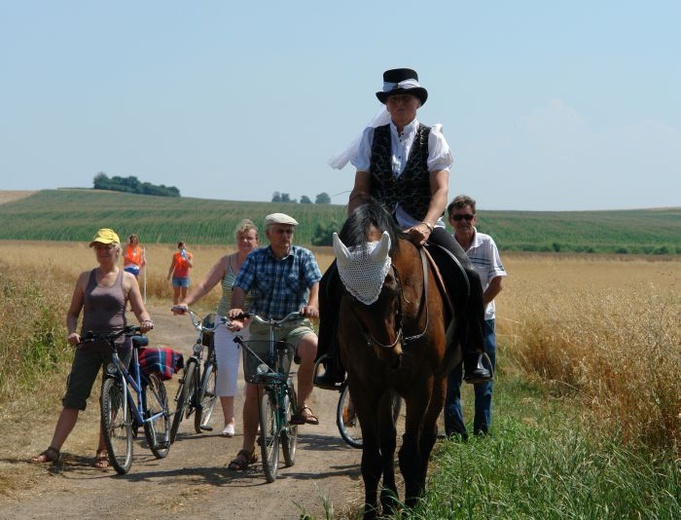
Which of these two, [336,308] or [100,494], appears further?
[100,494]

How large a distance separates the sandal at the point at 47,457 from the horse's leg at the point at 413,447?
3.70 meters

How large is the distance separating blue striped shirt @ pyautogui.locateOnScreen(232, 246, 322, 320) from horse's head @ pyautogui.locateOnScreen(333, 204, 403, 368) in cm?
343

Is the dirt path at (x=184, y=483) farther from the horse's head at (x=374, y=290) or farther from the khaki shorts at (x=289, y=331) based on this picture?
the horse's head at (x=374, y=290)

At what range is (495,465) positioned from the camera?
7.11m

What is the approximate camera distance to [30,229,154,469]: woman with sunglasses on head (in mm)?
9430

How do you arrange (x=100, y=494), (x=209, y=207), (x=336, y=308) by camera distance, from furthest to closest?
(x=209, y=207) < (x=100, y=494) < (x=336, y=308)

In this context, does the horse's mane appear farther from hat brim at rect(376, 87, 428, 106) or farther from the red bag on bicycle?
the red bag on bicycle

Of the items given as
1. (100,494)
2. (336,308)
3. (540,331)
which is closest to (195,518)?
(100,494)

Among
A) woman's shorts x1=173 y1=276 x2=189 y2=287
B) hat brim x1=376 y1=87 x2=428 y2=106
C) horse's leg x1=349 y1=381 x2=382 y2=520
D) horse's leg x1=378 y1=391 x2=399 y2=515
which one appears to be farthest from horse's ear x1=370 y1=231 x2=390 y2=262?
woman's shorts x1=173 y1=276 x2=189 y2=287

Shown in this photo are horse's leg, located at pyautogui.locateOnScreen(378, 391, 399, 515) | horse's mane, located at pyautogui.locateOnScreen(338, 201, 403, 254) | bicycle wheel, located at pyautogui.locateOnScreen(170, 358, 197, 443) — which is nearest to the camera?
horse's mane, located at pyautogui.locateOnScreen(338, 201, 403, 254)

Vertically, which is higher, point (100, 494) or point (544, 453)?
point (544, 453)

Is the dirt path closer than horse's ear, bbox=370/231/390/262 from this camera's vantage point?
No

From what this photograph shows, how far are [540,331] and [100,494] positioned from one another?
7.42 metres

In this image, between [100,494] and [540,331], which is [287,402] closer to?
[100,494]
